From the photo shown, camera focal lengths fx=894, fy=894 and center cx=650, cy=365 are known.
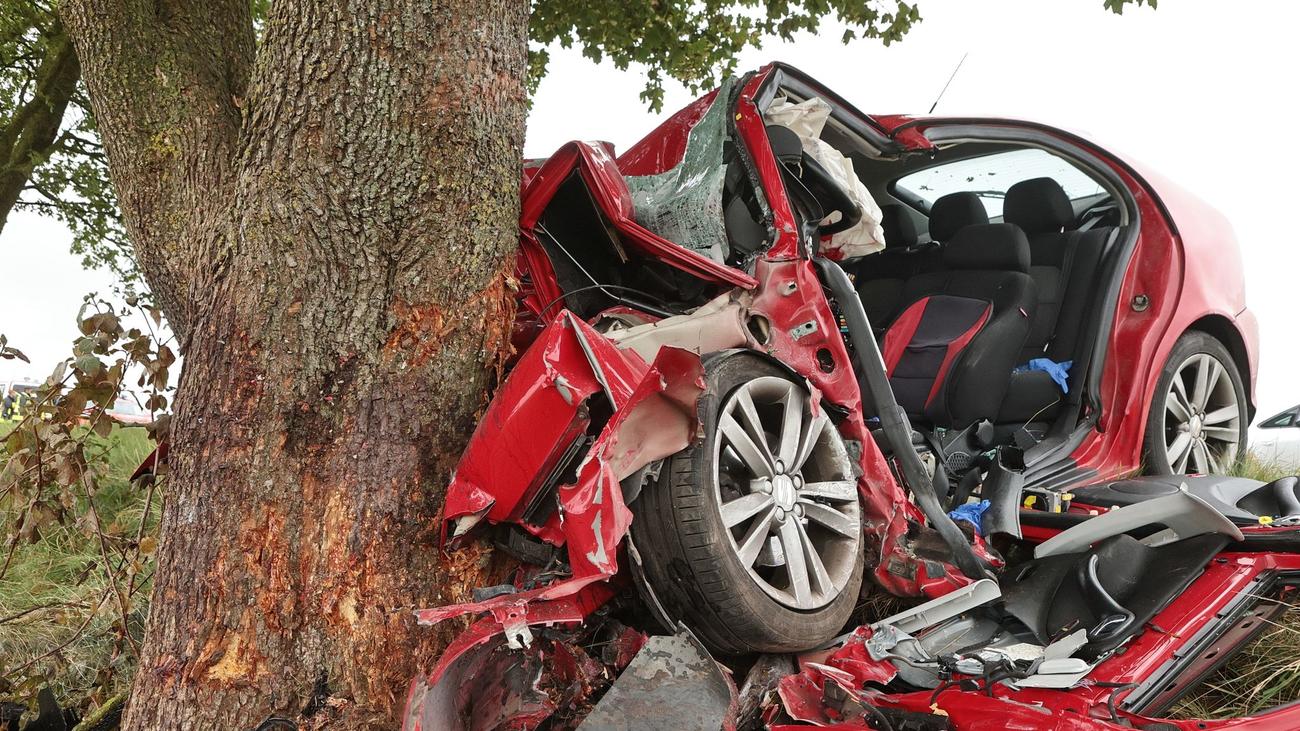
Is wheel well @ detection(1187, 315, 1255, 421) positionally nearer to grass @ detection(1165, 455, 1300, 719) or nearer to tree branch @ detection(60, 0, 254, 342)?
grass @ detection(1165, 455, 1300, 719)

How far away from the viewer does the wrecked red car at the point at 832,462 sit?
2.27m

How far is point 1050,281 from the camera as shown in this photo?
4.43 m

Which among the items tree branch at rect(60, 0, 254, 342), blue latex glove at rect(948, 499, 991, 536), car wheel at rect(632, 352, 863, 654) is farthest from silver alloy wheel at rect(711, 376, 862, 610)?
tree branch at rect(60, 0, 254, 342)

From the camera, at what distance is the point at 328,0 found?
2682 millimetres

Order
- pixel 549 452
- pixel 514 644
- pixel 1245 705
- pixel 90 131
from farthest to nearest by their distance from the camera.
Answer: pixel 90 131 → pixel 1245 705 → pixel 549 452 → pixel 514 644

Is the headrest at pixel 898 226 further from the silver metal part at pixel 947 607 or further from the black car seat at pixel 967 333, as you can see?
the silver metal part at pixel 947 607

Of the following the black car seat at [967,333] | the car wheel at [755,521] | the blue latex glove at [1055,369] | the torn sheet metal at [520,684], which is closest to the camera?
the torn sheet metal at [520,684]

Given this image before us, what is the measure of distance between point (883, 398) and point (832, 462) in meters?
0.42

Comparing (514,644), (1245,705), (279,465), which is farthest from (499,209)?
(1245,705)

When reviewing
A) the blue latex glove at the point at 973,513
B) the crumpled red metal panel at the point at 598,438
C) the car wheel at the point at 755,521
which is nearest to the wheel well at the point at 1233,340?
the blue latex glove at the point at 973,513

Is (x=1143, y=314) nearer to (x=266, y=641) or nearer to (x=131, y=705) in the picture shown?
(x=266, y=641)

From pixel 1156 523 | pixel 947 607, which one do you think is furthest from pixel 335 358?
pixel 1156 523

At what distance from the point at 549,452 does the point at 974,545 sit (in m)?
1.63

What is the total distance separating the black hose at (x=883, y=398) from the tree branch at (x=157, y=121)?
2292mm
